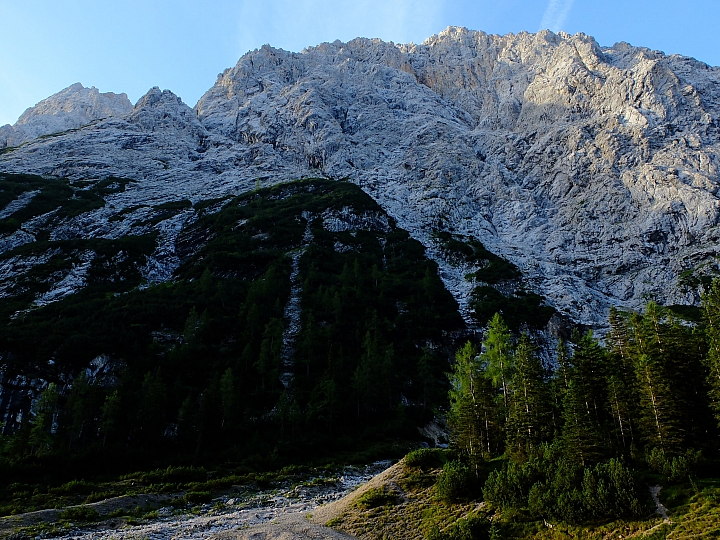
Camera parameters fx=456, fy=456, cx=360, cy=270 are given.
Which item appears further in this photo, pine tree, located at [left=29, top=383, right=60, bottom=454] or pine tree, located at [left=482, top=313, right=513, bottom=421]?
pine tree, located at [left=29, top=383, right=60, bottom=454]

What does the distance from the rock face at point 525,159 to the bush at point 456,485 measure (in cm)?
7061

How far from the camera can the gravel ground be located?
2648cm

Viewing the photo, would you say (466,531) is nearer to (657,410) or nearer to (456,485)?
(456,485)

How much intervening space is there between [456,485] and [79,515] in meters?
25.1

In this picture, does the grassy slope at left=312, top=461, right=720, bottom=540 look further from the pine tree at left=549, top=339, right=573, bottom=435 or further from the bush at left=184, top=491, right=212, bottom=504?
the bush at left=184, top=491, right=212, bottom=504

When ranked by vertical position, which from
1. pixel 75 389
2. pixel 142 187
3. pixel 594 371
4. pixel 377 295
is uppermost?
pixel 142 187

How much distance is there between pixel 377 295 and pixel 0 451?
63.4 metres

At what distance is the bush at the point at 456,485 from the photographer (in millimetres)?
28031

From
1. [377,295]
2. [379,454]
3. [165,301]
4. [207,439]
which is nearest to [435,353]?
[377,295]

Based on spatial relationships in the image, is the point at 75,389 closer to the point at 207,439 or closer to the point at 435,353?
the point at 207,439

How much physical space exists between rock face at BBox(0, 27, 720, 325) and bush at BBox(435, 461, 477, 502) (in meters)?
70.6

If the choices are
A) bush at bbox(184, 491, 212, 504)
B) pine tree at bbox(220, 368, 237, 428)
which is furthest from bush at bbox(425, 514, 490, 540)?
pine tree at bbox(220, 368, 237, 428)

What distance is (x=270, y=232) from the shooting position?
119 m

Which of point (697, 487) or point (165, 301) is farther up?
point (165, 301)
